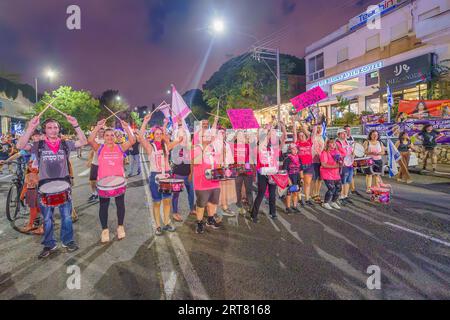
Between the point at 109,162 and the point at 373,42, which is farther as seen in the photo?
the point at 373,42

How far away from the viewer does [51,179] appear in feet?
15.1

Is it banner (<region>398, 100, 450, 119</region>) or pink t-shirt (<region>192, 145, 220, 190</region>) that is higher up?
banner (<region>398, 100, 450, 119</region>)

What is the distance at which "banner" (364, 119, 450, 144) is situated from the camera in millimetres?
12070

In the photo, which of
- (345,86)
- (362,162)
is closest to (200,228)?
(362,162)

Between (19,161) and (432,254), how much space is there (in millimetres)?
8036

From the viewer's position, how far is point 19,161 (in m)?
6.77

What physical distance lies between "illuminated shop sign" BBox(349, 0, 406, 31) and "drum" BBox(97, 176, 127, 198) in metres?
22.8

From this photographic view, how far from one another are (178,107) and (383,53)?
1996 centimetres

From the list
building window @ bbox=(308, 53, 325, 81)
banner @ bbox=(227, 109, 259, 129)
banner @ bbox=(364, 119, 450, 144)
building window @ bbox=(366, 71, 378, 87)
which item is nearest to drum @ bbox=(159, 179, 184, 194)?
banner @ bbox=(227, 109, 259, 129)

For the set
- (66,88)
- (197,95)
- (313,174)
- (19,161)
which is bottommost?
(313,174)

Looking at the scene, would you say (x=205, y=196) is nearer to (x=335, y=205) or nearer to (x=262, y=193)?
(x=262, y=193)

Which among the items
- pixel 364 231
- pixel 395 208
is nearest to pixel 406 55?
pixel 395 208

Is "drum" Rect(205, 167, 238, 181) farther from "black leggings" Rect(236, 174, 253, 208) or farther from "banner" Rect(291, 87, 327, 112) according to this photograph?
"banner" Rect(291, 87, 327, 112)

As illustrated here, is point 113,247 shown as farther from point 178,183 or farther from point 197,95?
point 197,95
